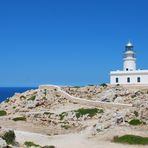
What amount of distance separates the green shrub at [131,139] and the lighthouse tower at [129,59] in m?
34.6

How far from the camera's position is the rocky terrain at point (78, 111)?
36669mm

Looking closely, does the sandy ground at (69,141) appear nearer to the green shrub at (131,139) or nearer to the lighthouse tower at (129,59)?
the green shrub at (131,139)

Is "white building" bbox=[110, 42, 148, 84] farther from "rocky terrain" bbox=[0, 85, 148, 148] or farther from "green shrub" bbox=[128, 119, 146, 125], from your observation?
"green shrub" bbox=[128, 119, 146, 125]

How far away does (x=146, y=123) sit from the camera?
3647 centimetres

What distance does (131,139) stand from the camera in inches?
1277

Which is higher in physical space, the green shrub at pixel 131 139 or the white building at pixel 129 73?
the white building at pixel 129 73

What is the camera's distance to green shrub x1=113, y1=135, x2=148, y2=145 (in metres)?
32.1

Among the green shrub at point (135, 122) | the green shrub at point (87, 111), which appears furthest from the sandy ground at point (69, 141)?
the green shrub at point (87, 111)

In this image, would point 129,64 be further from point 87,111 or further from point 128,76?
point 87,111

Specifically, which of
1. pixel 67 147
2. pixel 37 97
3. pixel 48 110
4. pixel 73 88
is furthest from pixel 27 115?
pixel 67 147

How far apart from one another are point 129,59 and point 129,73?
13.2 feet

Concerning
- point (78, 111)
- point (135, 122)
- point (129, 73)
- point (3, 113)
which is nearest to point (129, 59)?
point (129, 73)

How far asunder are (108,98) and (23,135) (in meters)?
23.8

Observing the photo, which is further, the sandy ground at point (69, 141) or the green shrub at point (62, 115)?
the green shrub at point (62, 115)
